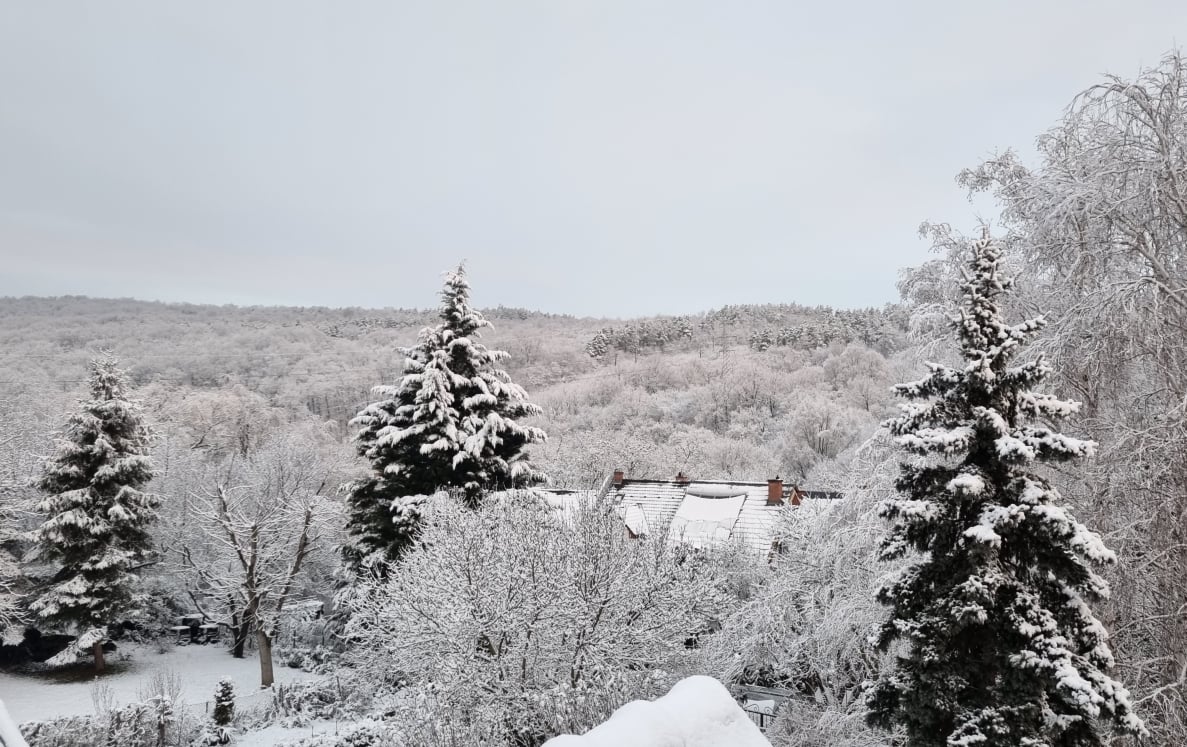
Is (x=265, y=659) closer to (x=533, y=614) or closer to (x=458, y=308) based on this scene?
(x=458, y=308)

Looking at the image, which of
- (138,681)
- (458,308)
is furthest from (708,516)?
(138,681)


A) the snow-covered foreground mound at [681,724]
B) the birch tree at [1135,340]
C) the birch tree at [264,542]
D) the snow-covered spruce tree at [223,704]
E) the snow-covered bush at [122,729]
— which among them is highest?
the birch tree at [1135,340]

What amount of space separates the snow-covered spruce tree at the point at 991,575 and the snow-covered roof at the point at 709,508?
13302 mm

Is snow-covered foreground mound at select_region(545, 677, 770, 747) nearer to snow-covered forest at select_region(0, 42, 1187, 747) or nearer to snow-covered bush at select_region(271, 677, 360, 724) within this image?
snow-covered forest at select_region(0, 42, 1187, 747)

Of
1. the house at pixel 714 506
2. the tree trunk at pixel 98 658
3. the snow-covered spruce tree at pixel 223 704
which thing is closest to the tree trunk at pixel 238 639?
the tree trunk at pixel 98 658

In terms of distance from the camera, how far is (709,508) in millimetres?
Result: 24797

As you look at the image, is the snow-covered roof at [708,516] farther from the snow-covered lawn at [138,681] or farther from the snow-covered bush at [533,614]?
the snow-covered lawn at [138,681]

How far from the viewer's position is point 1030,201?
8.45 metres

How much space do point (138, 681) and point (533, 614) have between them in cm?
1648

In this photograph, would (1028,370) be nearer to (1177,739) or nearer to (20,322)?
(1177,739)

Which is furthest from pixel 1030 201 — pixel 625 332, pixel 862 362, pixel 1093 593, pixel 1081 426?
pixel 625 332

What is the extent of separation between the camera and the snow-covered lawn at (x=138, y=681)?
17.0 m

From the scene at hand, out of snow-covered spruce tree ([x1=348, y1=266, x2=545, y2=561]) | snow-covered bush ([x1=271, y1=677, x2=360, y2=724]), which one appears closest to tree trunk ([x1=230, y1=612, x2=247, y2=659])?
snow-covered bush ([x1=271, y1=677, x2=360, y2=724])

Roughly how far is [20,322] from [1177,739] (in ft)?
366
